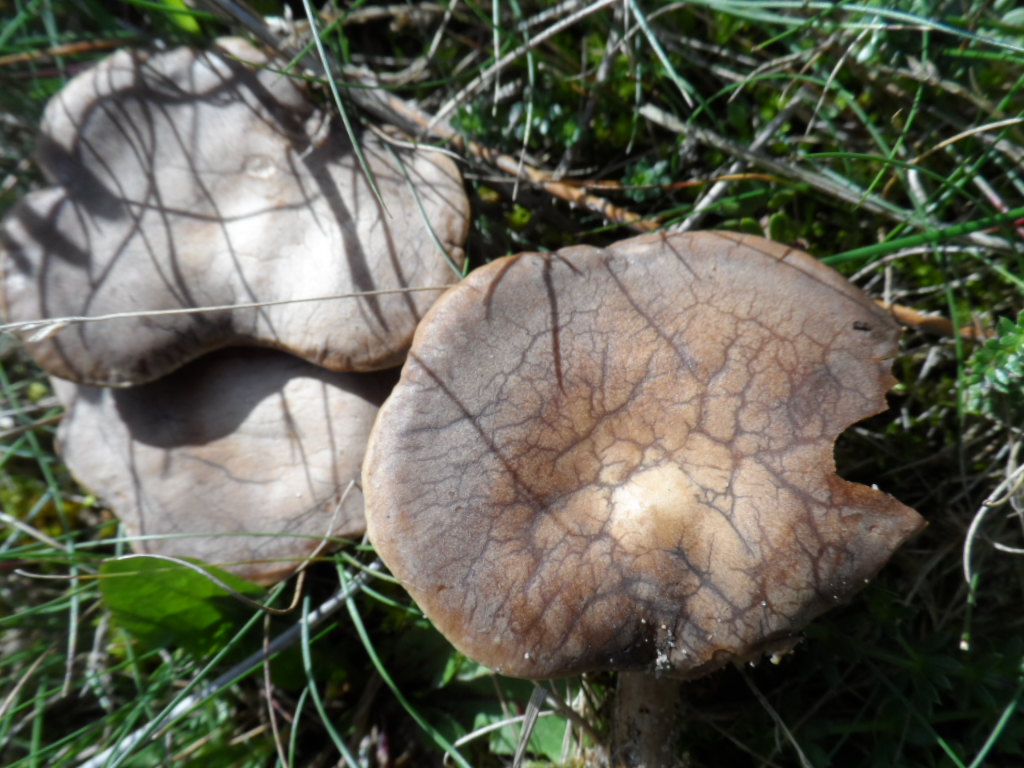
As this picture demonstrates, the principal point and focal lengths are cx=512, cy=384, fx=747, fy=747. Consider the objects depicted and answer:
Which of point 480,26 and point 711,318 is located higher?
point 480,26

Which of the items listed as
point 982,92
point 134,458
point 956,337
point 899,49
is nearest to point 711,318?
point 956,337

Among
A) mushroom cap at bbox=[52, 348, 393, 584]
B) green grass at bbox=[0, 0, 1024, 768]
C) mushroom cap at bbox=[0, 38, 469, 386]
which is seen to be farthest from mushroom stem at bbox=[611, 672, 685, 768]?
mushroom cap at bbox=[0, 38, 469, 386]

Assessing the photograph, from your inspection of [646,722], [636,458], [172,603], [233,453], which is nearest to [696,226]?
[636,458]

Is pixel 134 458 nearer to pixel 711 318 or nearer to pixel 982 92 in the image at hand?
Result: pixel 711 318

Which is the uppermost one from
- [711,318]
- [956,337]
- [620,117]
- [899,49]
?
[899,49]

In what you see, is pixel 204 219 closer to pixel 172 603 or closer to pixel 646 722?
pixel 172 603

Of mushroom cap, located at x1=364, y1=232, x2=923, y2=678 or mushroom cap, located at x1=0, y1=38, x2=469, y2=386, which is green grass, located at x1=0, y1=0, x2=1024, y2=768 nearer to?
mushroom cap, located at x1=0, y1=38, x2=469, y2=386

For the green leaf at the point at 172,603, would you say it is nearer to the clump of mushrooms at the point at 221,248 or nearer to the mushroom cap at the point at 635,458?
the clump of mushrooms at the point at 221,248
